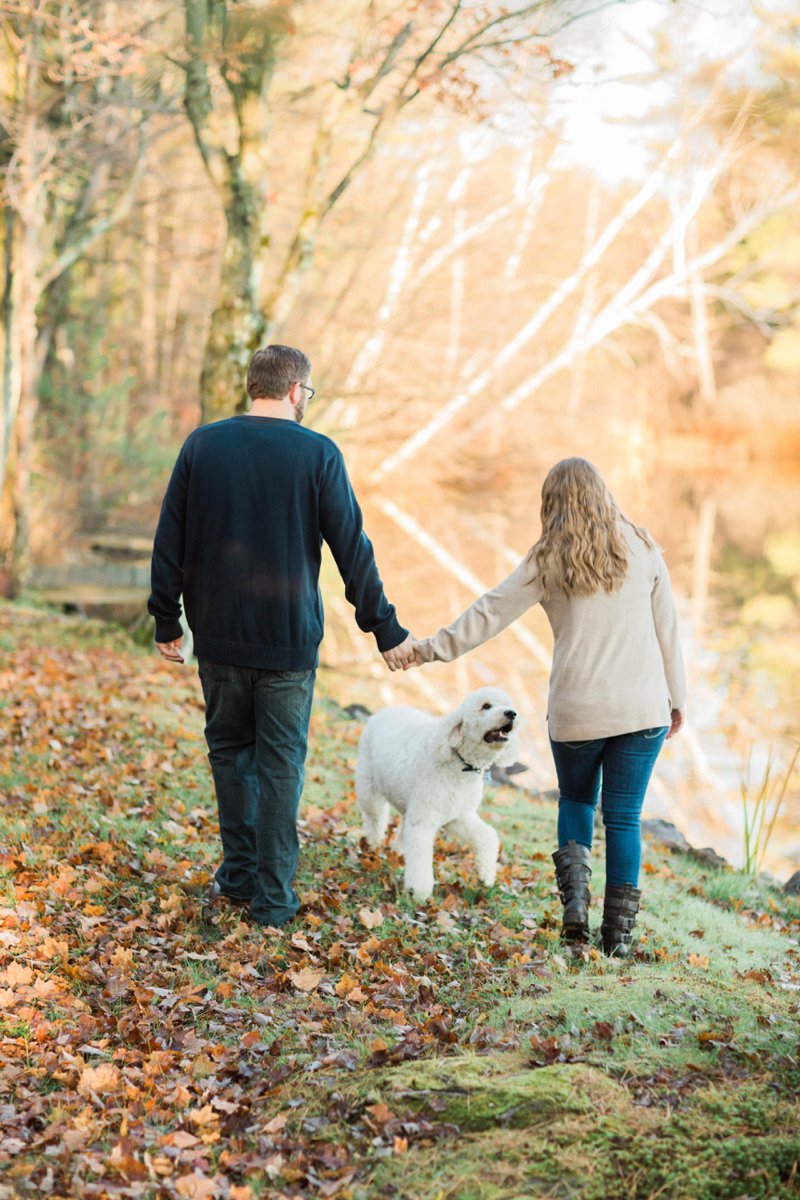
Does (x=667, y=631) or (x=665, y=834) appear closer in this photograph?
(x=667, y=631)

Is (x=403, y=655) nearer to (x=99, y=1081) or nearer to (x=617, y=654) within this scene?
(x=617, y=654)

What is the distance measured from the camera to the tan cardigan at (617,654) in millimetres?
4762

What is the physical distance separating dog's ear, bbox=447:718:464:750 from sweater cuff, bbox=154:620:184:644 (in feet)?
4.47

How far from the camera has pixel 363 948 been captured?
4883mm

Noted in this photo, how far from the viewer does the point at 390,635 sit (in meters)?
5.18

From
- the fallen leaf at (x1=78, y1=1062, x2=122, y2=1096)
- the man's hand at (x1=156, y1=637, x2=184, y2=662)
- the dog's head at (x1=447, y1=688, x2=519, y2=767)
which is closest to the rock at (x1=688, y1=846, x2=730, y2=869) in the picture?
the dog's head at (x1=447, y1=688, x2=519, y2=767)

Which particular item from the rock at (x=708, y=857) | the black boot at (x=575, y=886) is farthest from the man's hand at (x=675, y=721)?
the rock at (x=708, y=857)

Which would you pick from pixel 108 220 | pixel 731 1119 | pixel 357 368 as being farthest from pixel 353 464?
pixel 731 1119

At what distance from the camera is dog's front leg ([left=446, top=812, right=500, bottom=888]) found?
18.7 feet

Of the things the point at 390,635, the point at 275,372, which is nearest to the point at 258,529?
the point at 275,372

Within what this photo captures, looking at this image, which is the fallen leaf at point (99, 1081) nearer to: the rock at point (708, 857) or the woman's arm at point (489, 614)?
the woman's arm at point (489, 614)

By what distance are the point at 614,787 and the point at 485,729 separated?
630mm

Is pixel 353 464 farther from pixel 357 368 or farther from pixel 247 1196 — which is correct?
pixel 247 1196

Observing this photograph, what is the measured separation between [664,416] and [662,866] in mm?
32346
